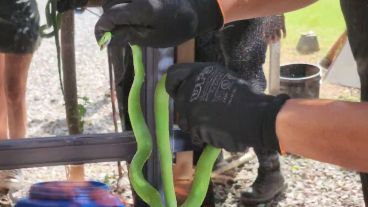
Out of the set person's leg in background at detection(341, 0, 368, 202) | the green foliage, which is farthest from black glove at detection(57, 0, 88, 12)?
the green foliage

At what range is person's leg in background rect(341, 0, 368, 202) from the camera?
132cm

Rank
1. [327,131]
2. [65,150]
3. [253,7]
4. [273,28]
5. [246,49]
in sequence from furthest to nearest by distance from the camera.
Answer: [273,28] → [246,49] → [65,150] → [253,7] → [327,131]

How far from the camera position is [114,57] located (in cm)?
212

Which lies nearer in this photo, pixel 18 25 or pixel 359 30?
pixel 359 30

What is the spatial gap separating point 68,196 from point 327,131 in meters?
0.48

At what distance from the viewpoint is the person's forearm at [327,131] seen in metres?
0.87

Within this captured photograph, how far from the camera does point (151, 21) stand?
1004mm

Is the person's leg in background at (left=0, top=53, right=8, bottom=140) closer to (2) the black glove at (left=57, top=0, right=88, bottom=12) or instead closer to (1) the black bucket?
(2) the black glove at (left=57, top=0, right=88, bottom=12)

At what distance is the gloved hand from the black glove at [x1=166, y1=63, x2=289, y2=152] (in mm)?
1293

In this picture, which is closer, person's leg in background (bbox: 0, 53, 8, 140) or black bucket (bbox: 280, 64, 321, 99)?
person's leg in background (bbox: 0, 53, 8, 140)

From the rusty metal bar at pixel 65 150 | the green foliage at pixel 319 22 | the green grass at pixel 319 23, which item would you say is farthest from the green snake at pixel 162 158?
the green foliage at pixel 319 22

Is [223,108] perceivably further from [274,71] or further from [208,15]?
[274,71]

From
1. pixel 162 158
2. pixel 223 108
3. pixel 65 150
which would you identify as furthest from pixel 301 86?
pixel 223 108

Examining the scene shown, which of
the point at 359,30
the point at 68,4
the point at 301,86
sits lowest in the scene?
the point at 301,86
